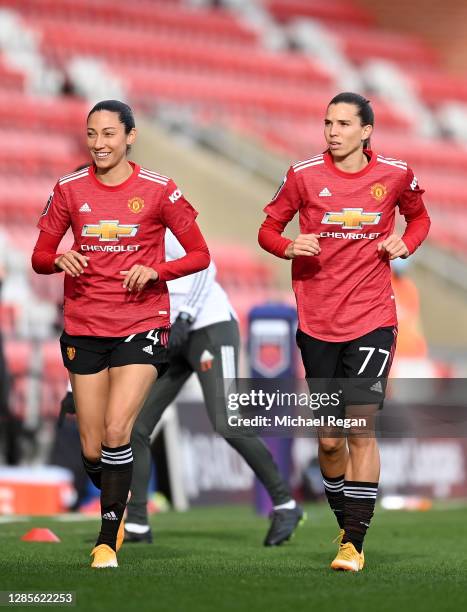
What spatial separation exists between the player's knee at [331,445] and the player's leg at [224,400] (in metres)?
1.30

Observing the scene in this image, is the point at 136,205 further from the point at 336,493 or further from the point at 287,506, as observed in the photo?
the point at 287,506

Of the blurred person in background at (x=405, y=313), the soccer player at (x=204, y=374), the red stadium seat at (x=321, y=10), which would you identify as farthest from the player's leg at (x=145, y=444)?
the red stadium seat at (x=321, y=10)

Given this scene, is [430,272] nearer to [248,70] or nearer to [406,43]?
[248,70]

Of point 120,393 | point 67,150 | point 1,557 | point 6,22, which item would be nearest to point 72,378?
point 120,393

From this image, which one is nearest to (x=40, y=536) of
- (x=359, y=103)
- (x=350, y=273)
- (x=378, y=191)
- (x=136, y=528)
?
(x=136, y=528)

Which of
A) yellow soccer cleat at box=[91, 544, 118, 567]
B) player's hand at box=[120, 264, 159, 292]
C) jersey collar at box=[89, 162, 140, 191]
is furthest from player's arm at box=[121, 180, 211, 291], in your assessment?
yellow soccer cleat at box=[91, 544, 118, 567]

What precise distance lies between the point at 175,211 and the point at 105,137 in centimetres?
43

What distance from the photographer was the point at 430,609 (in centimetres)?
463

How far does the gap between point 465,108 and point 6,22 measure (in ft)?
31.2

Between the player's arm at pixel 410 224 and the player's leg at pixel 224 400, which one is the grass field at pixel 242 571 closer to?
the player's leg at pixel 224 400

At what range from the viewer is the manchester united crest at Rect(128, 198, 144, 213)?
229 inches

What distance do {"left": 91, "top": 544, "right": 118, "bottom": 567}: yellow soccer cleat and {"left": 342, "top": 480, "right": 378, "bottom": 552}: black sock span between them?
0.99m

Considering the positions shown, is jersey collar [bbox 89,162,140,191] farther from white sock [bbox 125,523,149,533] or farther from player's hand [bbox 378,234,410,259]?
white sock [bbox 125,523,149,533]

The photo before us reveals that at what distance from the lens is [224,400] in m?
7.35
